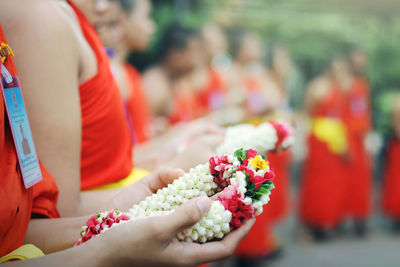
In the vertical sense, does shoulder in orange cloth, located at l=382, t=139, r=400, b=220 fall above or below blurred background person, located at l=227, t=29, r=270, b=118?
below

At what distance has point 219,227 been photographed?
79 cm

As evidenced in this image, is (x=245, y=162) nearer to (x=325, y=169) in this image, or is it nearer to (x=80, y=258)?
(x=80, y=258)

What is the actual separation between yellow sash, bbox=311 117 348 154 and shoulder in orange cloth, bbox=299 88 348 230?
12 mm

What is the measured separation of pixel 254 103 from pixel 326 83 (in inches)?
62.7

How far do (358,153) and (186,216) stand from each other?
533 centimetres

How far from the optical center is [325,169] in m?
5.22

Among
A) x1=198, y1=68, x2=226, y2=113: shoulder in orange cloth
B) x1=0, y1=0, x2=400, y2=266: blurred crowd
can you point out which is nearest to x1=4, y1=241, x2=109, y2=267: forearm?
x1=0, y1=0, x2=400, y2=266: blurred crowd

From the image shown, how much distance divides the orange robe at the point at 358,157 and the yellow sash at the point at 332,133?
0.25m

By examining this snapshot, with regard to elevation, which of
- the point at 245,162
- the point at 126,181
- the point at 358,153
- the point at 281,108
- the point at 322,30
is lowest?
the point at 126,181

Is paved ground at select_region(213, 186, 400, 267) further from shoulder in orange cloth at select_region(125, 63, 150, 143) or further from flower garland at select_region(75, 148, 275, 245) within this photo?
flower garland at select_region(75, 148, 275, 245)

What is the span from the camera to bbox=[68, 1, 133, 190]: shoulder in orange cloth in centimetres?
116

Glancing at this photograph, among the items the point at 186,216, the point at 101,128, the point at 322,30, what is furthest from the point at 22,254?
the point at 322,30

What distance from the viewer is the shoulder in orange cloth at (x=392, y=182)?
5445 millimetres

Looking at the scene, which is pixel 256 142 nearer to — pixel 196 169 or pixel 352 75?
pixel 196 169
